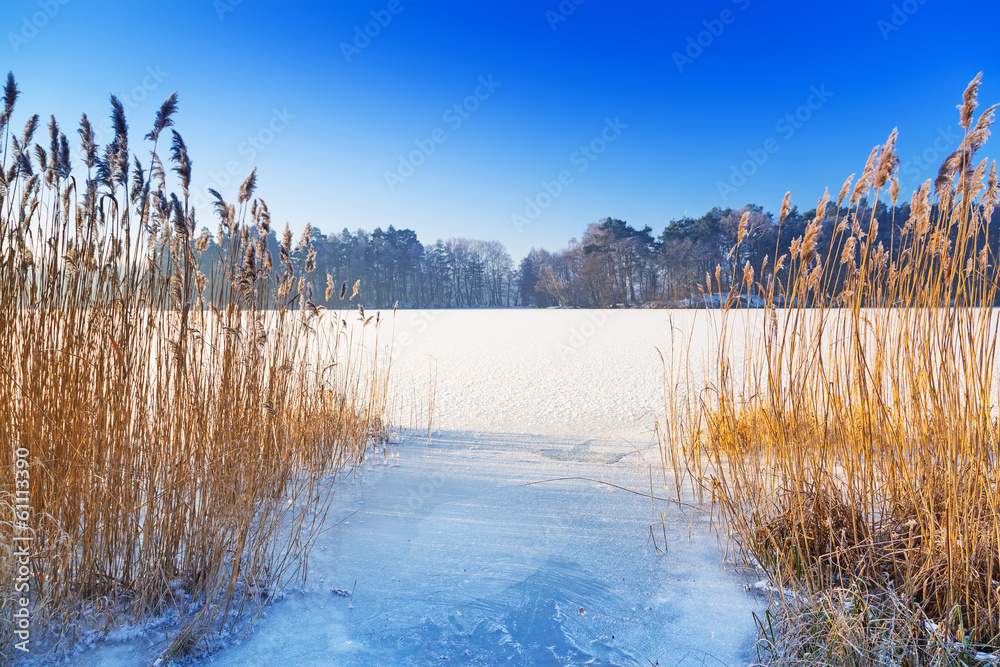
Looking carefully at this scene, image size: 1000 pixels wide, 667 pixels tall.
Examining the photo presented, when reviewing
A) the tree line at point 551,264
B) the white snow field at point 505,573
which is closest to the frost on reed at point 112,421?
the white snow field at point 505,573

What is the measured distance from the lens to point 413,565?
6.40 feet

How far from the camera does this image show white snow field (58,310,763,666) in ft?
4.84

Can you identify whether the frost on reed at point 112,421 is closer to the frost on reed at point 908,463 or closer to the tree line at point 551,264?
the frost on reed at point 908,463

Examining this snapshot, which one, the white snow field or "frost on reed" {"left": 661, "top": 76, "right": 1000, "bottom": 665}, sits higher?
"frost on reed" {"left": 661, "top": 76, "right": 1000, "bottom": 665}

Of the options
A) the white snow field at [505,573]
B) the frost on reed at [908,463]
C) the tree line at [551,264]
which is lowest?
the white snow field at [505,573]

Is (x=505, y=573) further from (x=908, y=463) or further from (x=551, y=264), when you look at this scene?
(x=551, y=264)

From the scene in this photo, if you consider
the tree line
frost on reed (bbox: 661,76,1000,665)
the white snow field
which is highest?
the tree line

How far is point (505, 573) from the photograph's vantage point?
1896mm

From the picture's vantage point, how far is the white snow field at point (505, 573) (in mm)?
1475

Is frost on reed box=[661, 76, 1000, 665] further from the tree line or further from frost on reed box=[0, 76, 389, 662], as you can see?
the tree line


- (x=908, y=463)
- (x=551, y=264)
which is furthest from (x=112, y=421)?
(x=551, y=264)

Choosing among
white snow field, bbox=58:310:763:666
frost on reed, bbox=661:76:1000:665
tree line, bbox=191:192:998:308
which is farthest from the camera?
tree line, bbox=191:192:998:308

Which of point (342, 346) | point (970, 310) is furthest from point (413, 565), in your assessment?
point (342, 346)

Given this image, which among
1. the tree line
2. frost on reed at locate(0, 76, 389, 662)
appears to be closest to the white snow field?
frost on reed at locate(0, 76, 389, 662)
